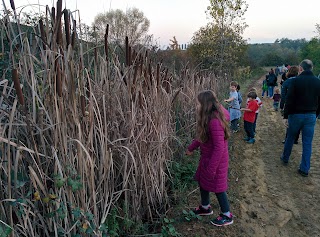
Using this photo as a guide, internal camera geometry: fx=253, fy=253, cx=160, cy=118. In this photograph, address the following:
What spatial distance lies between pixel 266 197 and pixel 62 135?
3.15 metres

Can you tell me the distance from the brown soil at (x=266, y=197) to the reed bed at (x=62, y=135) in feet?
3.73

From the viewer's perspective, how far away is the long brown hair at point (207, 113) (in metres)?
2.63

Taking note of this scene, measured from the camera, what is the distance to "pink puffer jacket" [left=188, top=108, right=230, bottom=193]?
2564 mm

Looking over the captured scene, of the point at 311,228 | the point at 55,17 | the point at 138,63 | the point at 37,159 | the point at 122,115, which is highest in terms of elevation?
the point at 55,17

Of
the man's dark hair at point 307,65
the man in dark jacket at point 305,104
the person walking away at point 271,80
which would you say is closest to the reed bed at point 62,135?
the man in dark jacket at point 305,104

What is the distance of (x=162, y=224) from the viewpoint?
272cm

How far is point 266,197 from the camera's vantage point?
3672 millimetres

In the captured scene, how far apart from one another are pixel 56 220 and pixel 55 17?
1.33 meters

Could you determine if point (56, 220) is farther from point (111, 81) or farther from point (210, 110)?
point (210, 110)

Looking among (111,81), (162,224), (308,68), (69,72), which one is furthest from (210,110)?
(308,68)

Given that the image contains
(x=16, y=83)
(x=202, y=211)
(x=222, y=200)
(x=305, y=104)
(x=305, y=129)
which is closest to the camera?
(x=16, y=83)

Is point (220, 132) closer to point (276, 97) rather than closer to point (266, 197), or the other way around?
point (266, 197)

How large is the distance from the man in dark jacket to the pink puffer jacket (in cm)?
220

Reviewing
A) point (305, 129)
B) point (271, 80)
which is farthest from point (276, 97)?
point (305, 129)
